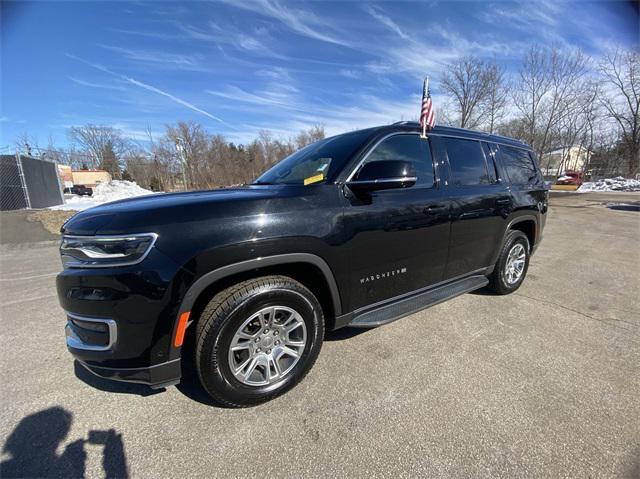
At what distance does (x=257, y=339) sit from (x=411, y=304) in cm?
141

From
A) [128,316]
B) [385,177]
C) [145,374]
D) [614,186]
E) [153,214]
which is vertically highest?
[385,177]

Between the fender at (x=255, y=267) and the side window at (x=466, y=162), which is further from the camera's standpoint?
the side window at (x=466, y=162)

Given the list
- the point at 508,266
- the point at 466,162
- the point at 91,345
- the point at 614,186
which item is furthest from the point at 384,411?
the point at 614,186

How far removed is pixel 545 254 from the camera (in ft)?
19.7

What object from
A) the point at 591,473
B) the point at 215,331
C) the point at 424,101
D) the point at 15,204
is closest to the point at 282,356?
the point at 215,331

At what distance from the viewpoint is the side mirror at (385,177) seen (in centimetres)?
217

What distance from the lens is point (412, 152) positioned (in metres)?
2.80

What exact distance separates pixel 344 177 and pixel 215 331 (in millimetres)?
1414

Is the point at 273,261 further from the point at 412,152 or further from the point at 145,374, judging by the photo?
the point at 412,152

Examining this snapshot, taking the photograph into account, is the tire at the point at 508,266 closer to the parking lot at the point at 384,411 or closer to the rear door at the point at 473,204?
the rear door at the point at 473,204

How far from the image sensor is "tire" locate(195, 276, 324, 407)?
1881mm

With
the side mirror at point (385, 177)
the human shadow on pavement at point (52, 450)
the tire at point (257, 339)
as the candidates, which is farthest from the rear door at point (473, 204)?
the human shadow on pavement at point (52, 450)

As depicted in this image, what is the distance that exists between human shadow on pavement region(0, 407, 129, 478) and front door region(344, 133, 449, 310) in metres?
1.78

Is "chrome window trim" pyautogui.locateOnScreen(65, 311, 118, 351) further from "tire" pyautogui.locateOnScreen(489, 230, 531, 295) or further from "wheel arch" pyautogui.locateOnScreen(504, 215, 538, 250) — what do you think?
"wheel arch" pyautogui.locateOnScreen(504, 215, 538, 250)
